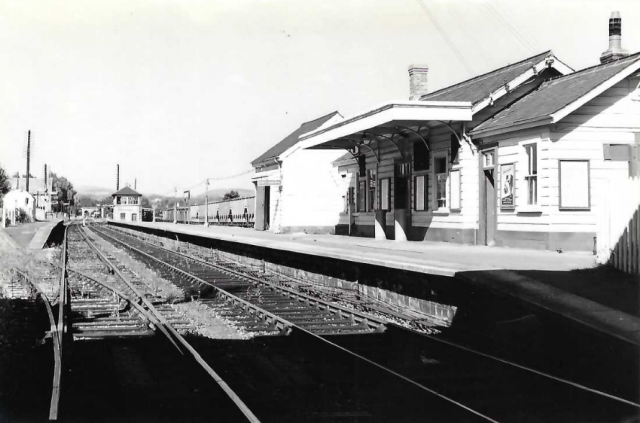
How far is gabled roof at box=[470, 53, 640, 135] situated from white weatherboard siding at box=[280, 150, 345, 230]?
1570 centimetres

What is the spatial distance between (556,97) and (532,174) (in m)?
2.23

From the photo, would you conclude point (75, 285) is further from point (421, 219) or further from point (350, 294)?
point (421, 219)

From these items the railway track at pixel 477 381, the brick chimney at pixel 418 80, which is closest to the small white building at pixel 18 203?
the brick chimney at pixel 418 80

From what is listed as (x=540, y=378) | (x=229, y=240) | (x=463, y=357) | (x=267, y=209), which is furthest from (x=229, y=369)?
(x=267, y=209)

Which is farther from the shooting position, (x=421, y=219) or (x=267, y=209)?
(x=267, y=209)

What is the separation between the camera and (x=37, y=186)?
13725 centimetres

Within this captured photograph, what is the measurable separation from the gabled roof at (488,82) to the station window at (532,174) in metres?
2.75

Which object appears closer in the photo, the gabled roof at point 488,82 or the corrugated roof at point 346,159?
the gabled roof at point 488,82

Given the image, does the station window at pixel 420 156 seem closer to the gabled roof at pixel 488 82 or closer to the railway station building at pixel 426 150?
the railway station building at pixel 426 150

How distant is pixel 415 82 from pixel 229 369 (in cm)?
2146

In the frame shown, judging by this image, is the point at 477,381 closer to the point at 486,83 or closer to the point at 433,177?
the point at 433,177

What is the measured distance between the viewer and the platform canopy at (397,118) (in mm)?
18125

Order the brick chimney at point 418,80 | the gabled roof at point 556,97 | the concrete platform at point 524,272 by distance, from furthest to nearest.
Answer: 1. the brick chimney at point 418,80
2. the gabled roof at point 556,97
3. the concrete platform at point 524,272

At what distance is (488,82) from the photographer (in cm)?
2061
